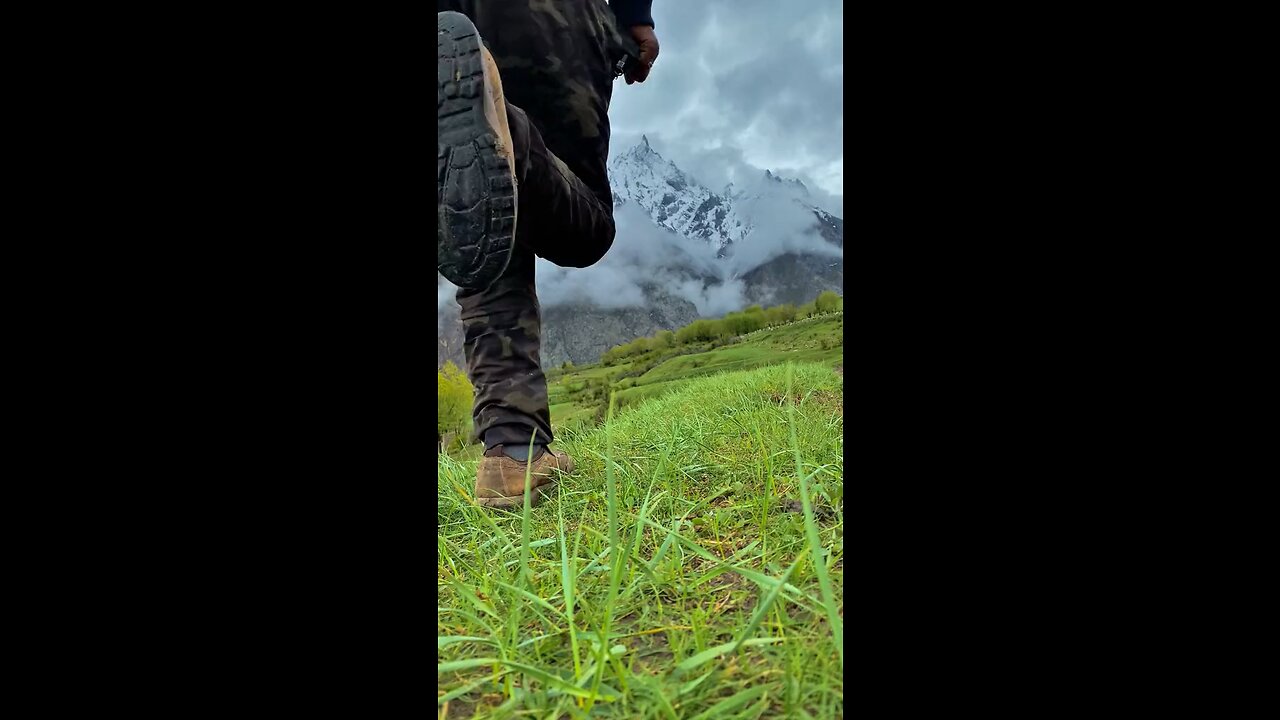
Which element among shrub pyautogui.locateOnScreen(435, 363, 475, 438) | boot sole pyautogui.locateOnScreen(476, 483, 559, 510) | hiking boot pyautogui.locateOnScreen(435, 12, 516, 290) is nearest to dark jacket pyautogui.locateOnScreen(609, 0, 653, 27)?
hiking boot pyautogui.locateOnScreen(435, 12, 516, 290)

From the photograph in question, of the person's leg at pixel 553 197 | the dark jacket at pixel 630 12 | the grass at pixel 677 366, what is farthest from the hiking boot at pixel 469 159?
the dark jacket at pixel 630 12

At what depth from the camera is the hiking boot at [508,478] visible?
3.48 feet

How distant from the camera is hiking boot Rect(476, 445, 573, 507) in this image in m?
1.06

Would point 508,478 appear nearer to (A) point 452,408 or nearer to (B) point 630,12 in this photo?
(A) point 452,408

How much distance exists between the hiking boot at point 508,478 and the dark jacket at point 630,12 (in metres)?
0.97

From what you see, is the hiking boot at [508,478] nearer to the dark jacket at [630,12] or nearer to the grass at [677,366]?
the grass at [677,366]

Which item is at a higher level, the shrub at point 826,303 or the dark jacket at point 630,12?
the dark jacket at point 630,12

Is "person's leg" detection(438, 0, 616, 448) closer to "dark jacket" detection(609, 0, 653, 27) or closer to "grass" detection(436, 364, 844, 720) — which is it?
"dark jacket" detection(609, 0, 653, 27)

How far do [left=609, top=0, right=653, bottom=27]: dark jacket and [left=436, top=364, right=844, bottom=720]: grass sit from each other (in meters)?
0.87
